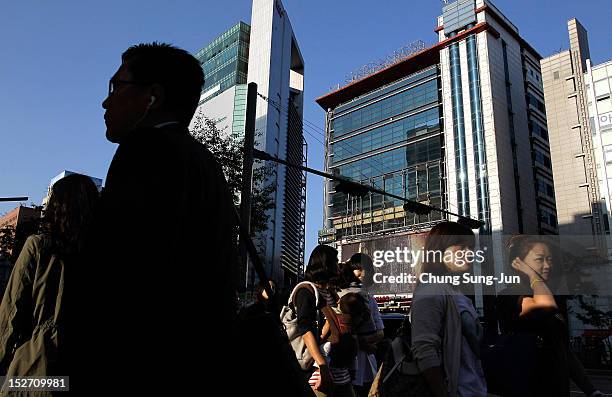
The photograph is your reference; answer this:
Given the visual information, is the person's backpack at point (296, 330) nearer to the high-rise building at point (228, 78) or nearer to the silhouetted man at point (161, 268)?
the silhouetted man at point (161, 268)

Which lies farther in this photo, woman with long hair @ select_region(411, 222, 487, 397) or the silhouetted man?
woman with long hair @ select_region(411, 222, 487, 397)

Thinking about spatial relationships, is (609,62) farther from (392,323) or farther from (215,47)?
(215,47)

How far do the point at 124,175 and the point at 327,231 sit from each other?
6464 centimetres

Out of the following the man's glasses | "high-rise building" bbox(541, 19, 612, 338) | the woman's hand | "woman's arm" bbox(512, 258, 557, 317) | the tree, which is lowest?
"woman's arm" bbox(512, 258, 557, 317)

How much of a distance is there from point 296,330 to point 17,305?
1.84 meters

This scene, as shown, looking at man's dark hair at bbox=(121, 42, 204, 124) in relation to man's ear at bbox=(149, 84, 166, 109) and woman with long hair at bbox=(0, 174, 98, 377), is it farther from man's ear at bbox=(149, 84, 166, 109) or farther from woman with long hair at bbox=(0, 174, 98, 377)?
woman with long hair at bbox=(0, 174, 98, 377)

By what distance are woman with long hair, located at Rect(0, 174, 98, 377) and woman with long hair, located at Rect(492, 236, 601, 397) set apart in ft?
7.55

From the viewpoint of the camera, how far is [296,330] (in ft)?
11.5

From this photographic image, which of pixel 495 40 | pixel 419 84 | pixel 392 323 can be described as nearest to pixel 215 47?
pixel 419 84

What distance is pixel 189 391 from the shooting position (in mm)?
1051

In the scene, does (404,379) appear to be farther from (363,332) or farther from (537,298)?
(363,332)

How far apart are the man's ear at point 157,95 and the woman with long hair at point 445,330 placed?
5.86 feet

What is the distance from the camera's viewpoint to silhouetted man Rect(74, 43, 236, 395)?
100 centimetres

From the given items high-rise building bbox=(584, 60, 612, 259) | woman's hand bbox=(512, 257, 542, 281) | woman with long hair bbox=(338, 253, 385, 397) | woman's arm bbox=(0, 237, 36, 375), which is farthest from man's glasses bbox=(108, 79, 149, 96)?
high-rise building bbox=(584, 60, 612, 259)
